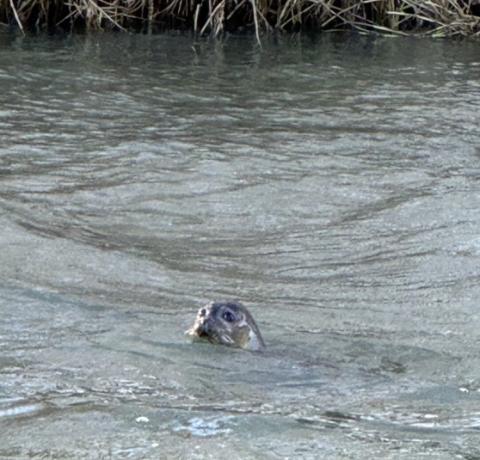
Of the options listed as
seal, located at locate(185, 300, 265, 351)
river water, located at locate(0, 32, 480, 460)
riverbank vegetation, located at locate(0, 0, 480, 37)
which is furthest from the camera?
riverbank vegetation, located at locate(0, 0, 480, 37)

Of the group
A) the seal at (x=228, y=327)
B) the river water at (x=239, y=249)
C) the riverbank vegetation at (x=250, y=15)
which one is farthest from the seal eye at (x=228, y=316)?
the riverbank vegetation at (x=250, y=15)

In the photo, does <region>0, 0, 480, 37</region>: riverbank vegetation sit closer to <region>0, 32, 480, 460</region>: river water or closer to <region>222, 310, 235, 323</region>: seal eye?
<region>0, 32, 480, 460</region>: river water

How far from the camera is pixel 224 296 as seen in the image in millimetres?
6398

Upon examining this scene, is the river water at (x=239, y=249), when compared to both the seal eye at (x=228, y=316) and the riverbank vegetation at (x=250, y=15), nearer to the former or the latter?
the seal eye at (x=228, y=316)

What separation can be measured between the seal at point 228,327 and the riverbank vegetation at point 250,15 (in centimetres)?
870

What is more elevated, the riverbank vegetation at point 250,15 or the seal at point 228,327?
the riverbank vegetation at point 250,15

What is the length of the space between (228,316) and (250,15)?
32.0ft

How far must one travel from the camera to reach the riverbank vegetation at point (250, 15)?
1414 cm

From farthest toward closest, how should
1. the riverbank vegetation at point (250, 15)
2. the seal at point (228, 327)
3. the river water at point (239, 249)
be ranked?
the riverbank vegetation at point (250, 15), the seal at point (228, 327), the river water at point (239, 249)

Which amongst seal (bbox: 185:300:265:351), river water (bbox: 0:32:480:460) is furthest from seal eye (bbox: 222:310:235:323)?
river water (bbox: 0:32:480:460)

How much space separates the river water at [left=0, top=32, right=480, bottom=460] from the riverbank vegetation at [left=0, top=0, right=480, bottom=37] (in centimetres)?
96

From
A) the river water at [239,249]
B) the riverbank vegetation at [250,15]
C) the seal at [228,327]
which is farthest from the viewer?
the riverbank vegetation at [250,15]

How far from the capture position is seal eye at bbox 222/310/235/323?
5395 mm

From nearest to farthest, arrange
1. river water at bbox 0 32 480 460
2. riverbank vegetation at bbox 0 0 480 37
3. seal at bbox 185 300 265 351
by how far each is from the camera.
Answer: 1. river water at bbox 0 32 480 460
2. seal at bbox 185 300 265 351
3. riverbank vegetation at bbox 0 0 480 37
